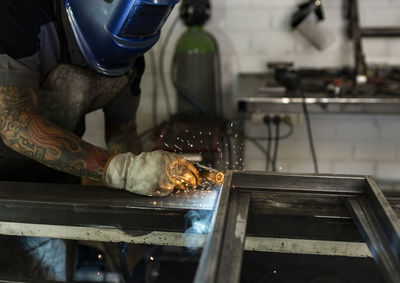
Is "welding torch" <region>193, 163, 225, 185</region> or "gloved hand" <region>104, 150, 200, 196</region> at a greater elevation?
"welding torch" <region>193, 163, 225, 185</region>

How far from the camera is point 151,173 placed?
1.08 metres

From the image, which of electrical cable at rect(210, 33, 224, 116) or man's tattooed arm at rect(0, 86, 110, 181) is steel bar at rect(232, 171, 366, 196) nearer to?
man's tattooed arm at rect(0, 86, 110, 181)

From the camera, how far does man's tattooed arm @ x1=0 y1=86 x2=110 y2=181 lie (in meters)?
1.15

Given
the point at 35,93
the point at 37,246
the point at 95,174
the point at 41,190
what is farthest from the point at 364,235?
the point at 37,246

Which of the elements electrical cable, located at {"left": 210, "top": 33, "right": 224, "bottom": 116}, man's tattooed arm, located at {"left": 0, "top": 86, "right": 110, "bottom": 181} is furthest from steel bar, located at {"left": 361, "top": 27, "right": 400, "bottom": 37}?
man's tattooed arm, located at {"left": 0, "top": 86, "right": 110, "bottom": 181}

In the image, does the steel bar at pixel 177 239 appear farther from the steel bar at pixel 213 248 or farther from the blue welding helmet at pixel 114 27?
the blue welding helmet at pixel 114 27

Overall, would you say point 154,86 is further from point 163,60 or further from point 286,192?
point 286,192

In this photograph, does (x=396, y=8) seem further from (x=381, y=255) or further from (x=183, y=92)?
(x=381, y=255)

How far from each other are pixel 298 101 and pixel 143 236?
1.30 m

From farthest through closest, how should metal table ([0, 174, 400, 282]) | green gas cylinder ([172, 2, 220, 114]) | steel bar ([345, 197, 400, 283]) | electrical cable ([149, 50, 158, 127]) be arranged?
electrical cable ([149, 50, 158, 127]) → green gas cylinder ([172, 2, 220, 114]) → metal table ([0, 174, 400, 282]) → steel bar ([345, 197, 400, 283])

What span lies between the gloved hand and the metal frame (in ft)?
0.59

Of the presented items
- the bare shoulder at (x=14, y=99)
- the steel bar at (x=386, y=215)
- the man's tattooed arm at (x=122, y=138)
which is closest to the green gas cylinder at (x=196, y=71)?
the man's tattooed arm at (x=122, y=138)

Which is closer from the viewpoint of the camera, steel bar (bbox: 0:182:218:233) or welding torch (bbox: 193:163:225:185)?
steel bar (bbox: 0:182:218:233)

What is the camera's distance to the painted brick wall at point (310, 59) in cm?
269
